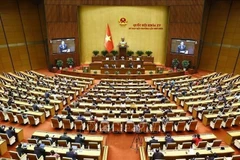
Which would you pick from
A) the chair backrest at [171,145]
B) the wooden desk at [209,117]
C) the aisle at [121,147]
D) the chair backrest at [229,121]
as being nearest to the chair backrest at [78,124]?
the aisle at [121,147]

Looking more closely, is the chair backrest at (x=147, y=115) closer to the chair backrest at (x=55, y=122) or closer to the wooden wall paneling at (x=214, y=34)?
the chair backrest at (x=55, y=122)

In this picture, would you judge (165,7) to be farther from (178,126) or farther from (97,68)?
(178,126)

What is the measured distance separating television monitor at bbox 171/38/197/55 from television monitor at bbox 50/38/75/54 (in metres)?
10.7

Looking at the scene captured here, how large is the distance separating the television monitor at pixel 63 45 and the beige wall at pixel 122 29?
4.66 ft

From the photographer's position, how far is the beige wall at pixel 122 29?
2381cm

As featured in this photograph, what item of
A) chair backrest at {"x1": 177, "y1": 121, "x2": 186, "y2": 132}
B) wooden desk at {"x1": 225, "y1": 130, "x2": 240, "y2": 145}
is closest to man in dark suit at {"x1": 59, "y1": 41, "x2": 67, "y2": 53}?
chair backrest at {"x1": 177, "y1": 121, "x2": 186, "y2": 132}

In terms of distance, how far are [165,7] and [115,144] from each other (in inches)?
699

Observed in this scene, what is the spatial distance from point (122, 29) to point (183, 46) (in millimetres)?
6849

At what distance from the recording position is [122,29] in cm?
2462

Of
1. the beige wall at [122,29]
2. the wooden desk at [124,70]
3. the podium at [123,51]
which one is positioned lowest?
the wooden desk at [124,70]

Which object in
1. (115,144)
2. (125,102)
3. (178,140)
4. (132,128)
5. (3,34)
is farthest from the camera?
(3,34)

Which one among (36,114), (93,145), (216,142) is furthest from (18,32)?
(216,142)

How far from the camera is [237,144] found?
991cm

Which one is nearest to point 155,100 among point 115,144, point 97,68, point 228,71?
point 115,144
